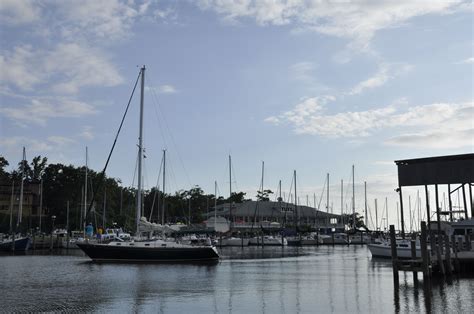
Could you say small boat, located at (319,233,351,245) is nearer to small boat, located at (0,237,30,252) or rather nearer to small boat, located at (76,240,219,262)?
small boat, located at (0,237,30,252)

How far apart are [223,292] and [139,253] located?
21839mm

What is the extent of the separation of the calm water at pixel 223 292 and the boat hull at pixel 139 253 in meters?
6.37

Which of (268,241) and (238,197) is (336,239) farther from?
(238,197)

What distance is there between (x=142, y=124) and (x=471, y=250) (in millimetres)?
32912

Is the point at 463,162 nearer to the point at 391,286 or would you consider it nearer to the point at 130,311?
the point at 391,286

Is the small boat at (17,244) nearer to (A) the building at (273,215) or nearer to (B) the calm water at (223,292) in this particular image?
(B) the calm water at (223,292)

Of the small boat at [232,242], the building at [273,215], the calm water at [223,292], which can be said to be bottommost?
the calm water at [223,292]

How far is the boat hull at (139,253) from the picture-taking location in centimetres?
4916

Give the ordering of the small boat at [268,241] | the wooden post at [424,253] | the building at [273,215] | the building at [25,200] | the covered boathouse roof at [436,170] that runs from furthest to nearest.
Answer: the building at [273,215] < the building at [25,200] < the small boat at [268,241] < the covered boathouse roof at [436,170] < the wooden post at [424,253]

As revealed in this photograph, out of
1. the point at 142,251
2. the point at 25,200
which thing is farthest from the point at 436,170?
the point at 25,200

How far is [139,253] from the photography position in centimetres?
4922

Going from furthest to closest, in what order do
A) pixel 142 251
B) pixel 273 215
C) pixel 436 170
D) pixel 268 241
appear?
pixel 273 215 → pixel 268 241 → pixel 436 170 → pixel 142 251

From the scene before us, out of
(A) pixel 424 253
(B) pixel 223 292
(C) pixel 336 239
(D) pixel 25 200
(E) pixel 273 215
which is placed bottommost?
(B) pixel 223 292

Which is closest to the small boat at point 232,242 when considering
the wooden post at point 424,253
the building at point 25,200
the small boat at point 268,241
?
the small boat at point 268,241
